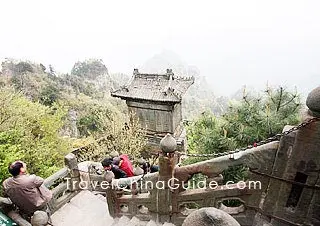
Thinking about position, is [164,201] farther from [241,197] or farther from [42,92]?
[42,92]

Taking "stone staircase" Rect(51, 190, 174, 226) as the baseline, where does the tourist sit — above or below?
above

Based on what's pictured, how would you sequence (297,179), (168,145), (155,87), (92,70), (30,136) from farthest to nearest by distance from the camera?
(92,70), (155,87), (30,136), (168,145), (297,179)

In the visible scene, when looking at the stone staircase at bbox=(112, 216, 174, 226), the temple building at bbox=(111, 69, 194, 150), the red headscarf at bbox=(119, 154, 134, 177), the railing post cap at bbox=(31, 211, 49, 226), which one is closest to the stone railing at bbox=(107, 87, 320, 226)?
the stone staircase at bbox=(112, 216, 174, 226)

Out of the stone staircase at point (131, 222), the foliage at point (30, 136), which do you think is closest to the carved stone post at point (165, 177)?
the stone staircase at point (131, 222)

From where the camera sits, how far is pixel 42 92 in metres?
36.3

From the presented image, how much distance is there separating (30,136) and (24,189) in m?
8.53

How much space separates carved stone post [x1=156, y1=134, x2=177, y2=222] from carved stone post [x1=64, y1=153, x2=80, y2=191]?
343 cm

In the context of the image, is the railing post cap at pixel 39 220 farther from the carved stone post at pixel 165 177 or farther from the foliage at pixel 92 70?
the foliage at pixel 92 70

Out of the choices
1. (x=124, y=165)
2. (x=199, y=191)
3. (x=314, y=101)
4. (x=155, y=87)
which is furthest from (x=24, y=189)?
(x=155, y=87)

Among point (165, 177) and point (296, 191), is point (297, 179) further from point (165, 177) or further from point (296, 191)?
point (165, 177)

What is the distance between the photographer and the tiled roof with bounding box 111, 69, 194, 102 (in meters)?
20.5

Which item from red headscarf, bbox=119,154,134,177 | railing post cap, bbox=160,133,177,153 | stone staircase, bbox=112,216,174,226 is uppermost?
railing post cap, bbox=160,133,177,153

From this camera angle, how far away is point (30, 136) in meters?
14.0

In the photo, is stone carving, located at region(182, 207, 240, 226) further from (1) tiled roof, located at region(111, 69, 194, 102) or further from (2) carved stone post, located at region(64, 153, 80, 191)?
(1) tiled roof, located at region(111, 69, 194, 102)
